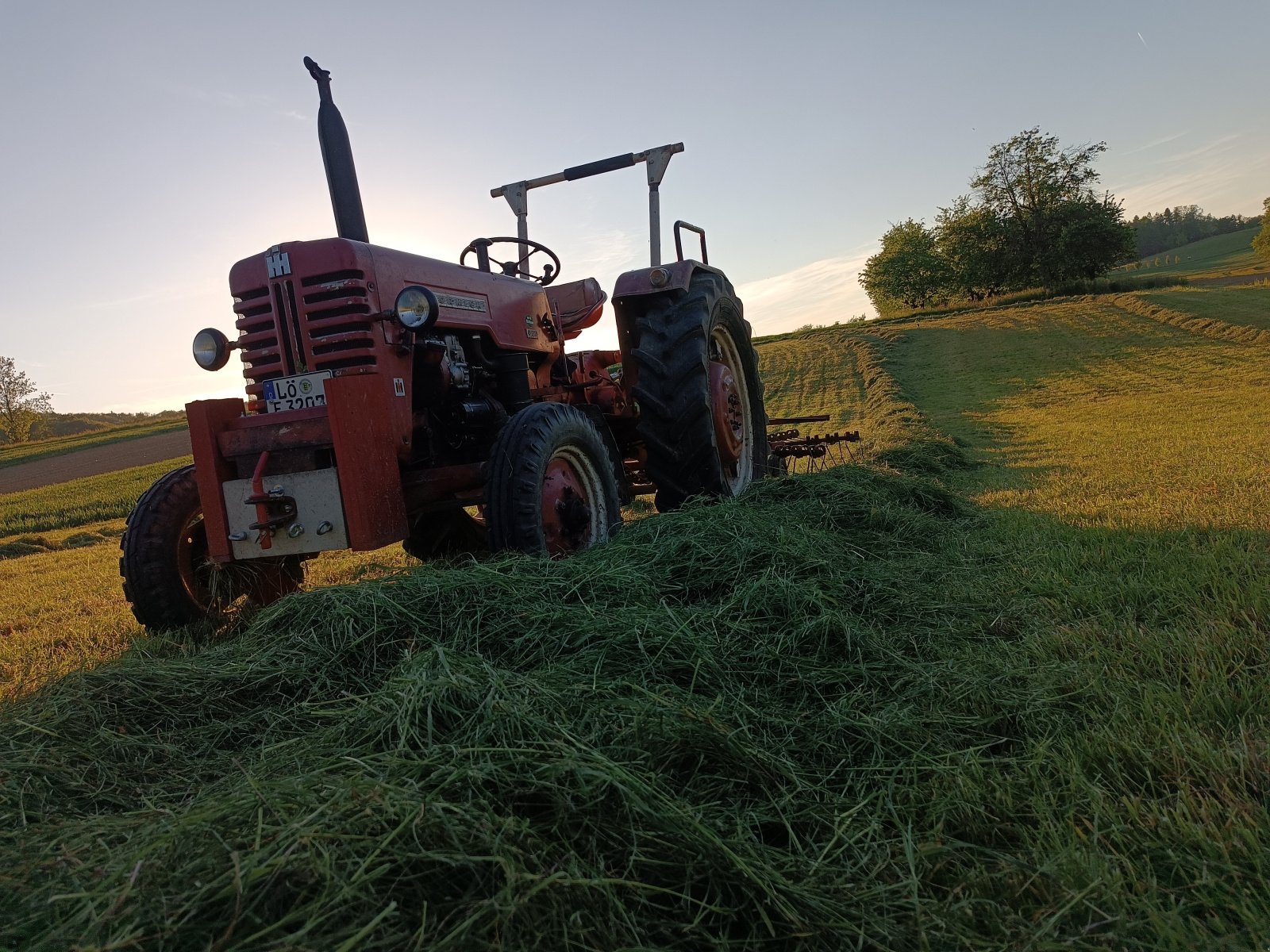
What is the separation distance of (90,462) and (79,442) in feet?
33.9

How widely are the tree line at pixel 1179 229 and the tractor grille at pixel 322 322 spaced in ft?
347

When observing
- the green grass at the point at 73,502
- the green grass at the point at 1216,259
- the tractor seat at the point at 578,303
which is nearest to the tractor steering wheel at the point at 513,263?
the tractor seat at the point at 578,303

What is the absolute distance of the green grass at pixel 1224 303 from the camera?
22.0 meters

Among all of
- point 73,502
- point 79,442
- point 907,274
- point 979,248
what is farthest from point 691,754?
point 907,274

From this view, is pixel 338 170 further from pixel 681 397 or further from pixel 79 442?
pixel 79 442

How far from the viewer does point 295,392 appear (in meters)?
3.40

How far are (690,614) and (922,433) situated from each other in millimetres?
7207

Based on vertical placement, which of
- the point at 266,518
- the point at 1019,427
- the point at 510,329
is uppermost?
the point at 510,329

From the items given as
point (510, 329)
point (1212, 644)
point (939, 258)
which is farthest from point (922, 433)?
point (939, 258)

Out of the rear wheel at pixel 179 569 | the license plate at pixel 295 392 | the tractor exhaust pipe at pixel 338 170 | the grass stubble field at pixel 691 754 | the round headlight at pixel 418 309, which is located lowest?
the grass stubble field at pixel 691 754

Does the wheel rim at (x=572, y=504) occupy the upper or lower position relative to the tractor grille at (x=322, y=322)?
lower

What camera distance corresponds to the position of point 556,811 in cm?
136

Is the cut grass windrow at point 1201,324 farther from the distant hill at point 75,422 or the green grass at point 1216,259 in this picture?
the distant hill at point 75,422

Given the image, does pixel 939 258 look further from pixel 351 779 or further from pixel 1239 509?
pixel 351 779
